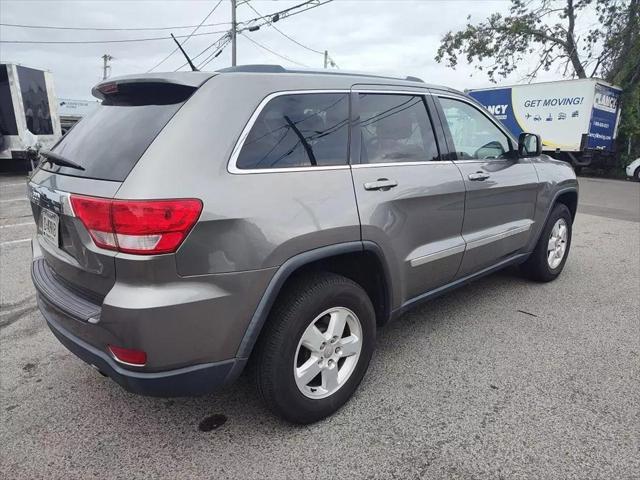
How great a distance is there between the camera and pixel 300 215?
214 centimetres

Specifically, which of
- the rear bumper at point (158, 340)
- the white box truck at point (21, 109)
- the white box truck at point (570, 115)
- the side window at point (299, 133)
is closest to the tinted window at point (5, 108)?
the white box truck at point (21, 109)

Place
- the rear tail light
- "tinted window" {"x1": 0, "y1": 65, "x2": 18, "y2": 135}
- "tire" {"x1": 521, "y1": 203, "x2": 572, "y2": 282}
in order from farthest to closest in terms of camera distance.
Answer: "tinted window" {"x1": 0, "y1": 65, "x2": 18, "y2": 135}, "tire" {"x1": 521, "y1": 203, "x2": 572, "y2": 282}, the rear tail light

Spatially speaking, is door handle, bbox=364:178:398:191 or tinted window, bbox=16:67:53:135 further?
tinted window, bbox=16:67:53:135

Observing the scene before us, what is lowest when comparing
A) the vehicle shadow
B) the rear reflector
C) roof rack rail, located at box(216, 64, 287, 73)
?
the vehicle shadow

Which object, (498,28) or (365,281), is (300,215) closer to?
(365,281)

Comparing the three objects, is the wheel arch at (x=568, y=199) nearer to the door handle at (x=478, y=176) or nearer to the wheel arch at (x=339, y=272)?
the door handle at (x=478, y=176)

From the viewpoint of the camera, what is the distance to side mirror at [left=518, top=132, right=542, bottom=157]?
12.5ft

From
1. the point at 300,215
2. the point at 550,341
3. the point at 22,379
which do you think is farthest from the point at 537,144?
the point at 22,379

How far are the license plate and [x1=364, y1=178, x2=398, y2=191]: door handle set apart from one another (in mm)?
1540

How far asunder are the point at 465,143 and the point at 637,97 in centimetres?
1914

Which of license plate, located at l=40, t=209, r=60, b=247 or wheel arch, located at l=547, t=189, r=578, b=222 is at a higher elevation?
license plate, located at l=40, t=209, r=60, b=247

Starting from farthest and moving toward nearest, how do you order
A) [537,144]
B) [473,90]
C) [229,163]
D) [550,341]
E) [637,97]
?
[473,90], [637,97], [537,144], [550,341], [229,163]

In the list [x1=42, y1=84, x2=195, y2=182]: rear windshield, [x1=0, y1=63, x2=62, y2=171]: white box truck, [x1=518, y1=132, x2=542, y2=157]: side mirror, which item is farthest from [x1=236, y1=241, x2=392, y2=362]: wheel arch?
[x1=0, y1=63, x2=62, y2=171]: white box truck

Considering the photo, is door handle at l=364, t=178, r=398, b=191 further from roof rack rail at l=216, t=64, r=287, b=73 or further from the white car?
the white car
